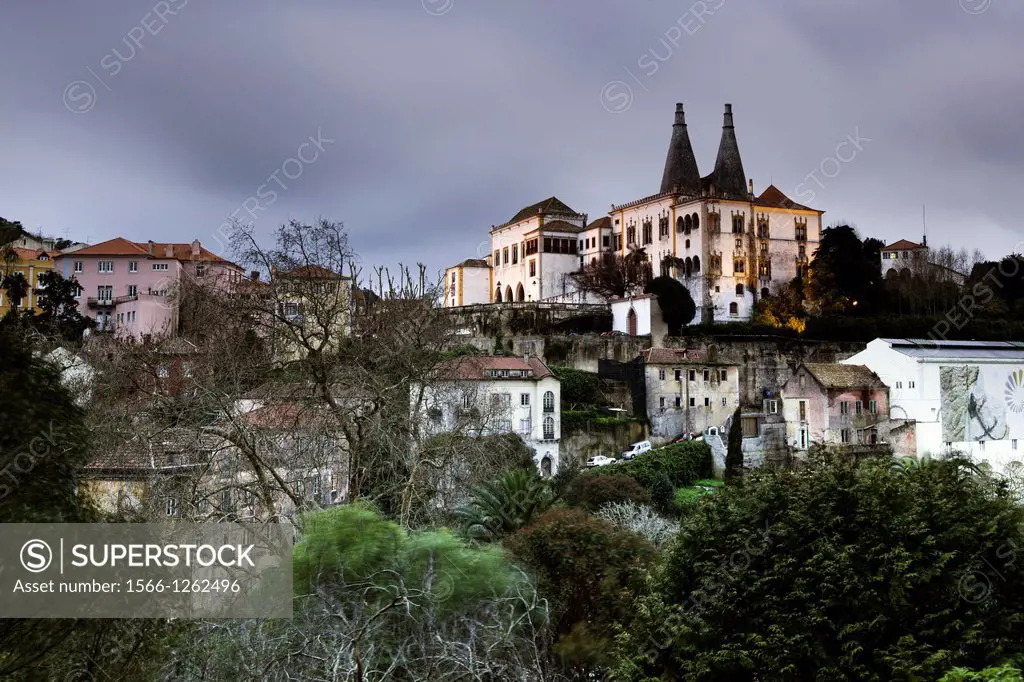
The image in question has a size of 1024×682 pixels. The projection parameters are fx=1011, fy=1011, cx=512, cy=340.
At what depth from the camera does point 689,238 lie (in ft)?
198

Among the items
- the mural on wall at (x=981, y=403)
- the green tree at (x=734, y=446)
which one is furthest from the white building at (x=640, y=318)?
the mural on wall at (x=981, y=403)

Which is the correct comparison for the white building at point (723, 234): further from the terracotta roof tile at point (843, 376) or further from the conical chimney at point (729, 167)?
the terracotta roof tile at point (843, 376)

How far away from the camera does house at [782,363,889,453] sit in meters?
42.0

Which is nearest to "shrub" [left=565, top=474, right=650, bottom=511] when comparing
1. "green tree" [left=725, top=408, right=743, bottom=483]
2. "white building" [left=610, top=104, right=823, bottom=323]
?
"green tree" [left=725, top=408, right=743, bottom=483]

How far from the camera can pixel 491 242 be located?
74.0 metres

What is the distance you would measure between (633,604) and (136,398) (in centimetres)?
1631

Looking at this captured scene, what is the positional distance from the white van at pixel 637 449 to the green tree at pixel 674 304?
12229 mm

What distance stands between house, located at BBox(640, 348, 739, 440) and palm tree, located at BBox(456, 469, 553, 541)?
21538mm

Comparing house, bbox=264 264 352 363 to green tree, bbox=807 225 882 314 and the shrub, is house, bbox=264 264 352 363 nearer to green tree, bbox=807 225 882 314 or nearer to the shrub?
the shrub

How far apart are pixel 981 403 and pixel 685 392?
40.4 ft

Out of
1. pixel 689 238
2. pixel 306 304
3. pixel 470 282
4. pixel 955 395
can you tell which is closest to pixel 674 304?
pixel 689 238

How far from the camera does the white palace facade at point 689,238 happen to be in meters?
59.2

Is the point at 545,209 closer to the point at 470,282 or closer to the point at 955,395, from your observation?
the point at 470,282

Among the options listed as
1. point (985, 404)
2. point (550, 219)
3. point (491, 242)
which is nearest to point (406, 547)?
point (985, 404)
